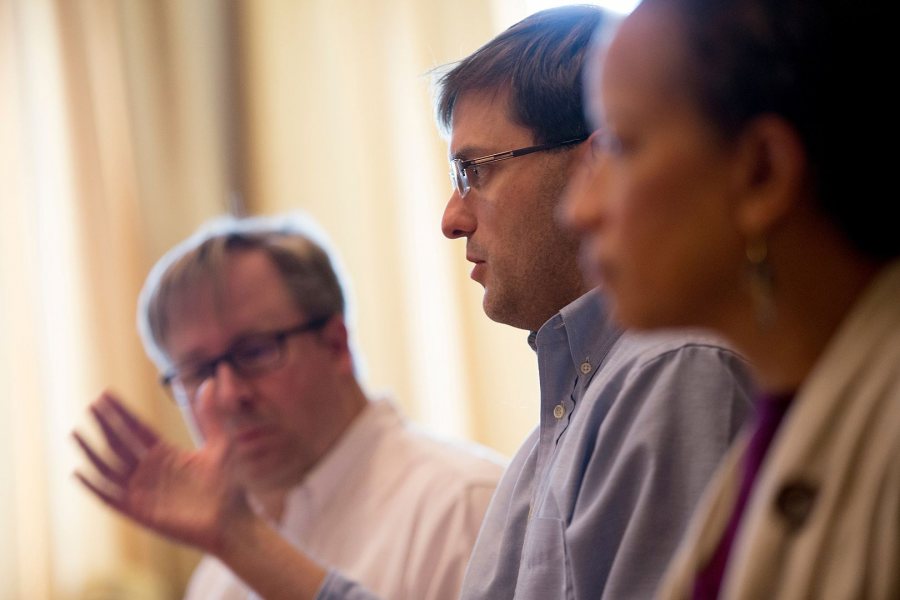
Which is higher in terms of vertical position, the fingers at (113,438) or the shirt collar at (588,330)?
the shirt collar at (588,330)

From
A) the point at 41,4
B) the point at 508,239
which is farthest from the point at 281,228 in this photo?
the point at 41,4

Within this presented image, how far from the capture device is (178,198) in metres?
2.97

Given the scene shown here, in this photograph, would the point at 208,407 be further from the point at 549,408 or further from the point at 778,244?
the point at 778,244

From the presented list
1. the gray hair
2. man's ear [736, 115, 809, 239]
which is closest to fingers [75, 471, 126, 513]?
the gray hair

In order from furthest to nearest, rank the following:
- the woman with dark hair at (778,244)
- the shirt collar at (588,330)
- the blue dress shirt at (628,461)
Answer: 1. the shirt collar at (588,330)
2. the blue dress shirt at (628,461)
3. the woman with dark hair at (778,244)

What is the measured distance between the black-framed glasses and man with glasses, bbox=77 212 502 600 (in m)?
0.58

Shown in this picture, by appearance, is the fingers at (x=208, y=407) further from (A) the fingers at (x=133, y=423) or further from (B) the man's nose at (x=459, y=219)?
(B) the man's nose at (x=459, y=219)

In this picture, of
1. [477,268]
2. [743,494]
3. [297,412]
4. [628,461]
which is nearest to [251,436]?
[297,412]

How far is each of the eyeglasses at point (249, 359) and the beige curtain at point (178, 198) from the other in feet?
2.90

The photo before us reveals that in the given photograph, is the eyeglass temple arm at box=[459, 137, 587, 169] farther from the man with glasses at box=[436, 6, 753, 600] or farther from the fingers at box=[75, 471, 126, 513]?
the fingers at box=[75, 471, 126, 513]

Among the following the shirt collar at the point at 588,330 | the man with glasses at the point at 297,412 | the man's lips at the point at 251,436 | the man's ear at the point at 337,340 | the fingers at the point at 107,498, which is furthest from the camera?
the man's ear at the point at 337,340

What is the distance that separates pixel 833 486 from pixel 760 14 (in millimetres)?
265

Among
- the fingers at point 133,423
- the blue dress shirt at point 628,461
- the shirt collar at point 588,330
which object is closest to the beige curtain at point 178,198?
the fingers at point 133,423

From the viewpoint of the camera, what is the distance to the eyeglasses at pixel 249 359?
1.88 m
